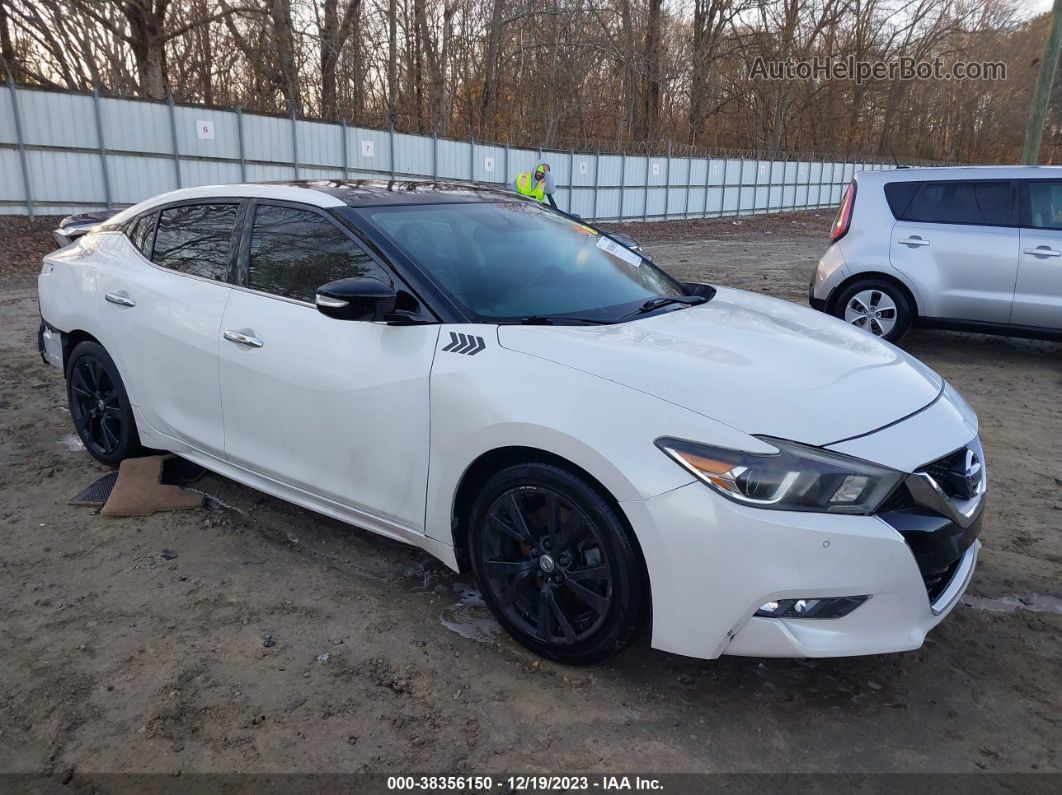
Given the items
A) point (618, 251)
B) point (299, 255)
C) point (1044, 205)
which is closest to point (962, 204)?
point (1044, 205)

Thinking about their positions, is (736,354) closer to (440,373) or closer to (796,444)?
(796,444)

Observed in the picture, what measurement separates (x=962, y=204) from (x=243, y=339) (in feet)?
21.4

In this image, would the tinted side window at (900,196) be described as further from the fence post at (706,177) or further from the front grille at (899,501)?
the fence post at (706,177)

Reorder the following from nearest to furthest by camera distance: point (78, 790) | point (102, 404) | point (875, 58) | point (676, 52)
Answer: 1. point (78, 790)
2. point (102, 404)
3. point (676, 52)
4. point (875, 58)

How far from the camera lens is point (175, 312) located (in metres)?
3.84

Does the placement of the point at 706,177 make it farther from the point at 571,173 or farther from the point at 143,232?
the point at 143,232

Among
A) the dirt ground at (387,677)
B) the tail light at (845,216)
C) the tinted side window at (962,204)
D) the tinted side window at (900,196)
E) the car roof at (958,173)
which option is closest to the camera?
the dirt ground at (387,677)

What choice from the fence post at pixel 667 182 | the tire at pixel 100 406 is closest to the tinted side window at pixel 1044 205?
the tire at pixel 100 406

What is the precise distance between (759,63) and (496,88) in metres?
16.0

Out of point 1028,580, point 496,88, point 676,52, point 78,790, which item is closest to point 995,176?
point 1028,580

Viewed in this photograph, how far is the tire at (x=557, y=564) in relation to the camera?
256 cm

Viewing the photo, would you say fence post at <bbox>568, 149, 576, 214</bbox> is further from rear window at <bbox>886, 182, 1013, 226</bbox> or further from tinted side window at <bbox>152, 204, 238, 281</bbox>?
tinted side window at <bbox>152, 204, 238, 281</bbox>

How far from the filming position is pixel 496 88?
107ft

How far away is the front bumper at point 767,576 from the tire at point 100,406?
3085 mm
